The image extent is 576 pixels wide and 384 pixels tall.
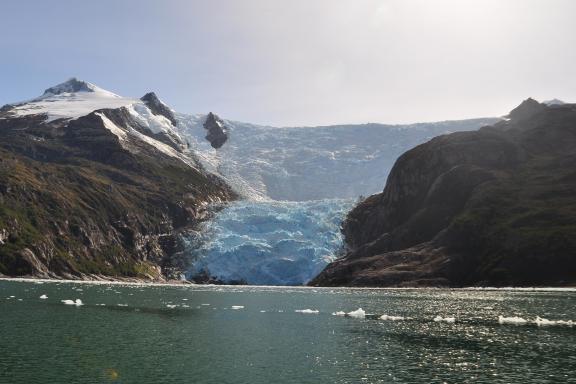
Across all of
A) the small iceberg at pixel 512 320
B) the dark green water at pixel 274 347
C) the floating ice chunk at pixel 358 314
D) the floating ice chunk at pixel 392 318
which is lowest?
the floating ice chunk at pixel 358 314

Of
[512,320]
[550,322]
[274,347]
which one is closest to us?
[274,347]

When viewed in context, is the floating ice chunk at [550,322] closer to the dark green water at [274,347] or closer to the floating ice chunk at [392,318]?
the dark green water at [274,347]

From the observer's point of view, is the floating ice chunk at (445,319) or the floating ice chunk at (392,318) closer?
the floating ice chunk at (445,319)

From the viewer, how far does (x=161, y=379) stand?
4803 centimetres

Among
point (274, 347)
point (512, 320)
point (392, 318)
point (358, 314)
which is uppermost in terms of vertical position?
point (274, 347)

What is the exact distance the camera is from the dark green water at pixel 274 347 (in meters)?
50.1

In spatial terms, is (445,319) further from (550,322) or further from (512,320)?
(550,322)

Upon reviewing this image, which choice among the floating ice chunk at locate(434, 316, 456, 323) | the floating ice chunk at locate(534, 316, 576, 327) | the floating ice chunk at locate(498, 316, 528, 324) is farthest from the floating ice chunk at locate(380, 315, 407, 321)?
the floating ice chunk at locate(534, 316, 576, 327)

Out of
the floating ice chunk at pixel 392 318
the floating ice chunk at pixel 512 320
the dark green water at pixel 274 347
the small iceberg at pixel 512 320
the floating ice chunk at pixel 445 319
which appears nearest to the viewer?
the dark green water at pixel 274 347

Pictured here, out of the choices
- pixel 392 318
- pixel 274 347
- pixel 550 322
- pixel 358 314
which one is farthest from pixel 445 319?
pixel 274 347

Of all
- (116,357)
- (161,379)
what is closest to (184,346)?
(116,357)

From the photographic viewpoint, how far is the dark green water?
50.1 metres

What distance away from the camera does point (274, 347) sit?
6619 cm

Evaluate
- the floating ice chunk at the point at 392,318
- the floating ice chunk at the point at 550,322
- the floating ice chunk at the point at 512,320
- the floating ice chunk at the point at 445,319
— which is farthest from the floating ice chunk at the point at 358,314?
the floating ice chunk at the point at 550,322
